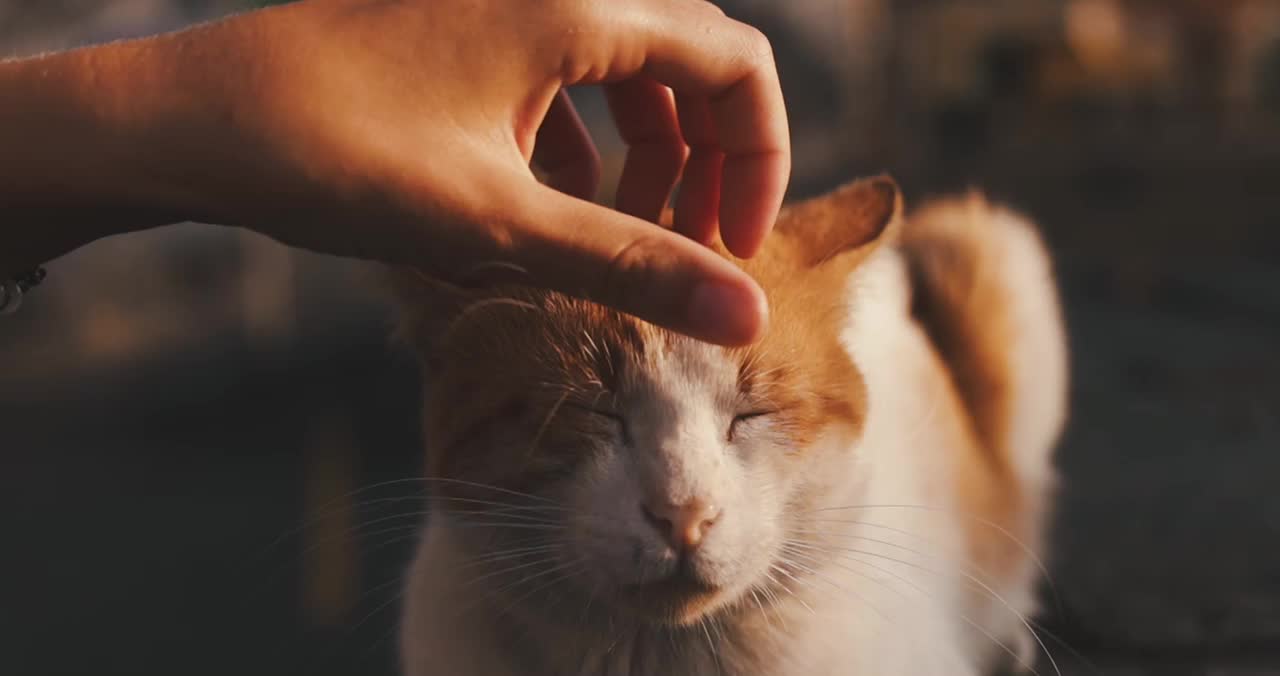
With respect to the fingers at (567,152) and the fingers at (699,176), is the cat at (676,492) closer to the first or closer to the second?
the fingers at (699,176)

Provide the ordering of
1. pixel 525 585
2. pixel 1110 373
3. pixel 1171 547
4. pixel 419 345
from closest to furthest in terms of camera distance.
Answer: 1. pixel 525 585
2. pixel 419 345
3. pixel 1171 547
4. pixel 1110 373

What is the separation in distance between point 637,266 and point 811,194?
11.7 ft

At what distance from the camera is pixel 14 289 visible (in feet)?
4.16

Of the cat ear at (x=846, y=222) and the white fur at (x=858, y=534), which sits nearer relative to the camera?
the white fur at (x=858, y=534)

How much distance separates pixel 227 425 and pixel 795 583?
2.47 m

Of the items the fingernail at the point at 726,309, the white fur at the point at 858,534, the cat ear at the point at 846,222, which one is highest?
the fingernail at the point at 726,309

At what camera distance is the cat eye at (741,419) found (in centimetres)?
116

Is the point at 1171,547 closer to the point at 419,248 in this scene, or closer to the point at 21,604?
the point at 419,248

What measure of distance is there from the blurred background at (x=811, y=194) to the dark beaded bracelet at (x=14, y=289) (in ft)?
1.35

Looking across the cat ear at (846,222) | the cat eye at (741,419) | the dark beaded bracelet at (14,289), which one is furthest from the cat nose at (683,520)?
the dark beaded bracelet at (14,289)

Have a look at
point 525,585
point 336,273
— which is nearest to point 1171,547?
point 525,585

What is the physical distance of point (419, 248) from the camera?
981 millimetres

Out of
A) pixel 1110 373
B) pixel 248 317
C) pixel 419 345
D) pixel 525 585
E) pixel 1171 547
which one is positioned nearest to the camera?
pixel 525 585

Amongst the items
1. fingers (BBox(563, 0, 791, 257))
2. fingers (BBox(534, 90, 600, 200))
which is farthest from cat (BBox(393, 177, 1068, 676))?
fingers (BBox(534, 90, 600, 200))
